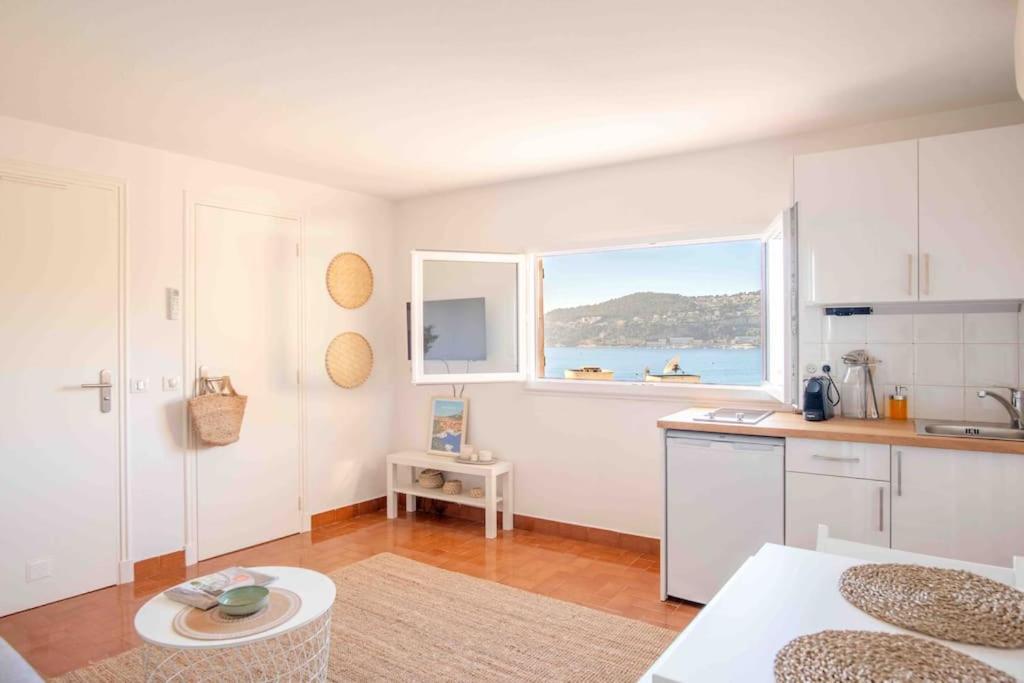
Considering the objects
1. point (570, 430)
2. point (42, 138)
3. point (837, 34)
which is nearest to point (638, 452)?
point (570, 430)

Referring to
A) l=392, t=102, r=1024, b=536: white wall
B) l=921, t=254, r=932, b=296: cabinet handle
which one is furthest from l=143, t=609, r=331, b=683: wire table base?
l=921, t=254, r=932, b=296: cabinet handle

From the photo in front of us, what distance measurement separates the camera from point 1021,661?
1003mm

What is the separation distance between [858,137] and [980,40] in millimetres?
941

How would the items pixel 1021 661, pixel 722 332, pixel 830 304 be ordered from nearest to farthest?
1. pixel 1021 661
2. pixel 830 304
3. pixel 722 332

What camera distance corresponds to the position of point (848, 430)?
2.72 metres

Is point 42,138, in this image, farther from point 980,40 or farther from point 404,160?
point 980,40

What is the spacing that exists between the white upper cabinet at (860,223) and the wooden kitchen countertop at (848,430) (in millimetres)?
589

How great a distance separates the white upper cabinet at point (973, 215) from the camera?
2.61 m

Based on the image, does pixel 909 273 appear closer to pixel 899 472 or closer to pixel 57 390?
pixel 899 472

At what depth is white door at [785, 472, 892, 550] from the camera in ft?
8.63

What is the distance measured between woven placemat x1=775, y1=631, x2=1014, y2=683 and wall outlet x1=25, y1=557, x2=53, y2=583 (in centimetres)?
362

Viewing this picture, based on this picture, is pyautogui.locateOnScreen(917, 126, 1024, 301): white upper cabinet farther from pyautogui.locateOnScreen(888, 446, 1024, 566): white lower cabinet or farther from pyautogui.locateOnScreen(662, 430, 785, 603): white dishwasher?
pyautogui.locateOnScreen(662, 430, 785, 603): white dishwasher

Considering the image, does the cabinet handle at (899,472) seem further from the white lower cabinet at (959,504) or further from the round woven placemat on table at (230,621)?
the round woven placemat on table at (230,621)

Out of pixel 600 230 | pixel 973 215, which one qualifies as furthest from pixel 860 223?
pixel 600 230
